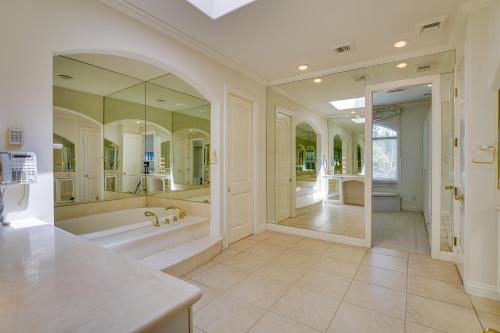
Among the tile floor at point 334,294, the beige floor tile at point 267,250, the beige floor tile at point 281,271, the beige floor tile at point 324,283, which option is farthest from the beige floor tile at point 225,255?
the beige floor tile at point 324,283

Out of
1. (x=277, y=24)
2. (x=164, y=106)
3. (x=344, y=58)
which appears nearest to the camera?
(x=277, y=24)

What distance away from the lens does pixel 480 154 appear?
220cm

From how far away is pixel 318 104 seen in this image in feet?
15.7

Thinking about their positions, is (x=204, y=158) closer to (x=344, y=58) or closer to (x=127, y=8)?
(x=127, y=8)

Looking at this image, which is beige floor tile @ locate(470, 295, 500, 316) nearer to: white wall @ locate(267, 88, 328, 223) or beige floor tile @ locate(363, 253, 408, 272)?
beige floor tile @ locate(363, 253, 408, 272)

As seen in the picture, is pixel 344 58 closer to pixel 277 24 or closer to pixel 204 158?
pixel 277 24

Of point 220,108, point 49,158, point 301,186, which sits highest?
point 220,108

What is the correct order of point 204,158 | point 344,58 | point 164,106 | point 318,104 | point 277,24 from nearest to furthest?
point 277,24
point 344,58
point 204,158
point 164,106
point 318,104

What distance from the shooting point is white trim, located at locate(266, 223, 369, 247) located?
3.63 meters

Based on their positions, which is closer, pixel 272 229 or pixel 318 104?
pixel 272 229

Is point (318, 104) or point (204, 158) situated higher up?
point (318, 104)

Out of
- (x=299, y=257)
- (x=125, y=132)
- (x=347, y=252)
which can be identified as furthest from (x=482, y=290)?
(x=125, y=132)

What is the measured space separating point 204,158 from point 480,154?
329cm

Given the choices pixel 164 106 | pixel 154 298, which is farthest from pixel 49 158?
pixel 164 106
